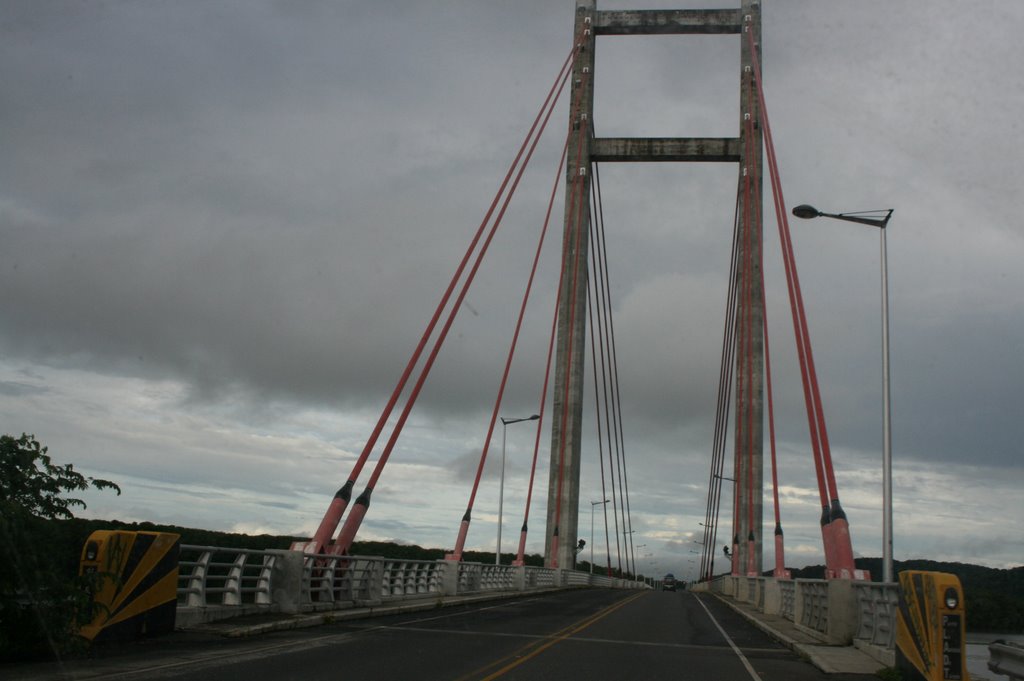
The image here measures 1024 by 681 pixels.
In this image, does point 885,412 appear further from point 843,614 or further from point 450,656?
point 450,656

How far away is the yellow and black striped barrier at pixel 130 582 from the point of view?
12.1 m

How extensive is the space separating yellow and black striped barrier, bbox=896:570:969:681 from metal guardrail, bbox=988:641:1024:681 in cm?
30

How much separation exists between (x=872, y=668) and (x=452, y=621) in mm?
9406

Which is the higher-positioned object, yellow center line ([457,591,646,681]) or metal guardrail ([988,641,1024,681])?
metal guardrail ([988,641,1024,681])

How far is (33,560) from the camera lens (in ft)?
33.4

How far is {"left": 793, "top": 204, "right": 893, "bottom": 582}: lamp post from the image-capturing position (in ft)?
58.1

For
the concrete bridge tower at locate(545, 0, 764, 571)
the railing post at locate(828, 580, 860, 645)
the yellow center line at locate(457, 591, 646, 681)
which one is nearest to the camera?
the yellow center line at locate(457, 591, 646, 681)

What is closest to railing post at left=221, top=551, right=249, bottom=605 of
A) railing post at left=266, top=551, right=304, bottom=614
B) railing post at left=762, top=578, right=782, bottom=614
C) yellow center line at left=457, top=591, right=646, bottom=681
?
railing post at left=266, top=551, right=304, bottom=614

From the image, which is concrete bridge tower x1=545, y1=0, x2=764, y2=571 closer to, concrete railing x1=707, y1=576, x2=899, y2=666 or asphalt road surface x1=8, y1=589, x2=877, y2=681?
concrete railing x1=707, y1=576, x2=899, y2=666

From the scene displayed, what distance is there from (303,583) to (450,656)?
6.87 meters

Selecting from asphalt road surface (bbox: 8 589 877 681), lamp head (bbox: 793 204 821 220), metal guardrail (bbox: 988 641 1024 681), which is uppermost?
lamp head (bbox: 793 204 821 220)

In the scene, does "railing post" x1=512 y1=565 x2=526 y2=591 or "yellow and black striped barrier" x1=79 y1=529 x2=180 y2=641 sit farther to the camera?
"railing post" x1=512 y1=565 x2=526 y2=591

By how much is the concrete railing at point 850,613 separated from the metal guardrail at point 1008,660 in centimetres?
324

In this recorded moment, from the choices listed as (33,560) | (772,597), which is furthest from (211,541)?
(33,560)
